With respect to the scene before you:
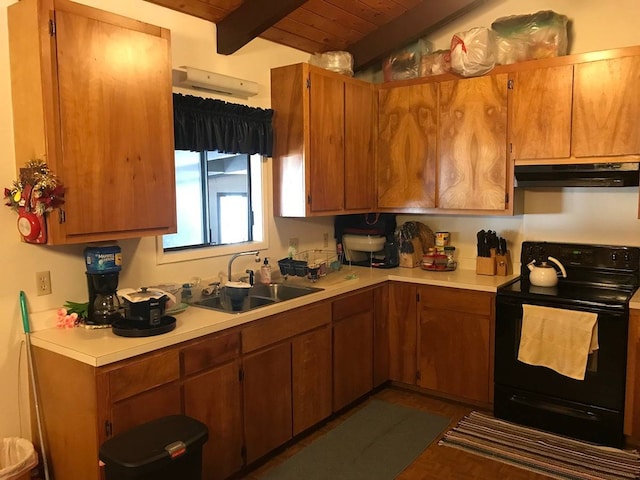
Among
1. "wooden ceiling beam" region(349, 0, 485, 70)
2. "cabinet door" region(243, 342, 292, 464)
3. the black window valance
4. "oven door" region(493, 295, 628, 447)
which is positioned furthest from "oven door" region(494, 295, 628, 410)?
"wooden ceiling beam" region(349, 0, 485, 70)

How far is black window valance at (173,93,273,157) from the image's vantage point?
2.94 metres

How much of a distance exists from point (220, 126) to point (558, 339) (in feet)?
7.68

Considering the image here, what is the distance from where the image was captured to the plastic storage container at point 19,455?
221 cm

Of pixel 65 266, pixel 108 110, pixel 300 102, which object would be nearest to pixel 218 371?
pixel 65 266

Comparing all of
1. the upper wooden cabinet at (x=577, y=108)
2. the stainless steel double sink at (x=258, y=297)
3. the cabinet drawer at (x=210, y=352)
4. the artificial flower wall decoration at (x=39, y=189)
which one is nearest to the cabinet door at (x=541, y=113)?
the upper wooden cabinet at (x=577, y=108)

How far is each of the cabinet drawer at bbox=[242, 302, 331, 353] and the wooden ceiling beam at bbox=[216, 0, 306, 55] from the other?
1.62 meters

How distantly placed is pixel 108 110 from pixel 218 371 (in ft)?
4.25

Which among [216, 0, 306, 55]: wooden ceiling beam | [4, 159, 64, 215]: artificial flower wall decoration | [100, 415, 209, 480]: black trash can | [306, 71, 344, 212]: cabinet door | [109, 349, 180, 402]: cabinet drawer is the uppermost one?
[216, 0, 306, 55]: wooden ceiling beam

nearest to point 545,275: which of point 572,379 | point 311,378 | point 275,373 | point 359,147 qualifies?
point 572,379

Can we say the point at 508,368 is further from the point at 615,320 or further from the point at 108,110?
the point at 108,110

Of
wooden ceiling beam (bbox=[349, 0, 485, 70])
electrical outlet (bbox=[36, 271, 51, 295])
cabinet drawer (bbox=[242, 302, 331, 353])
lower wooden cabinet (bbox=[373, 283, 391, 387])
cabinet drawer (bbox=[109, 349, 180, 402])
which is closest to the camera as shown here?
cabinet drawer (bbox=[109, 349, 180, 402])

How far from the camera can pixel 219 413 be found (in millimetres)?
2588

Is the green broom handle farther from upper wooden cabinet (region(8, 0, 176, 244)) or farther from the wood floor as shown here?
the wood floor

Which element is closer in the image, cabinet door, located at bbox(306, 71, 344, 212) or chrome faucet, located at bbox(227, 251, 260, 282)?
chrome faucet, located at bbox(227, 251, 260, 282)
